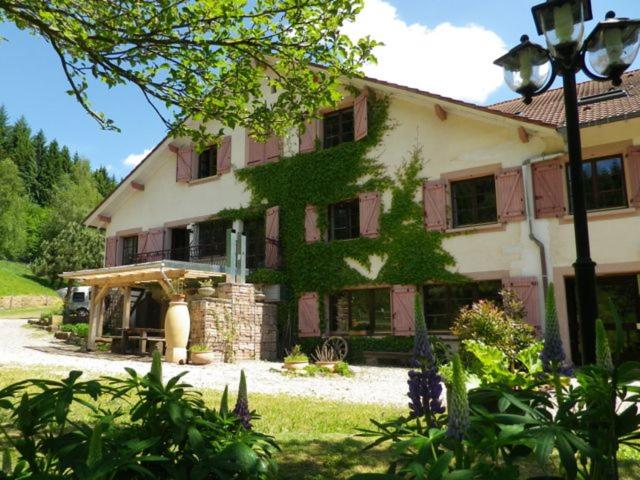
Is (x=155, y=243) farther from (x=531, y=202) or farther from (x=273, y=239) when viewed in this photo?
(x=531, y=202)

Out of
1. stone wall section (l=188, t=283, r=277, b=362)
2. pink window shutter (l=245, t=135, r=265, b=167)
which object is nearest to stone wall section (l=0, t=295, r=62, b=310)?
pink window shutter (l=245, t=135, r=265, b=167)

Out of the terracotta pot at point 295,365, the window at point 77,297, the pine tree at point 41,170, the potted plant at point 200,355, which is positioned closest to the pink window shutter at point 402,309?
the terracotta pot at point 295,365

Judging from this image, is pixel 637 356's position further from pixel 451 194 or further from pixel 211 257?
pixel 211 257

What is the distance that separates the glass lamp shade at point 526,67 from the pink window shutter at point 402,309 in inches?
359

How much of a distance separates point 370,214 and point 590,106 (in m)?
6.37

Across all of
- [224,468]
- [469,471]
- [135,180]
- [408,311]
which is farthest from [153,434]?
[135,180]

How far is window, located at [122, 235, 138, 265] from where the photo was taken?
2087 cm

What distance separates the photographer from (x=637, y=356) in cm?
1118

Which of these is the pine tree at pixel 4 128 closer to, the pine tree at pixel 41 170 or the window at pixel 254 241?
the pine tree at pixel 41 170

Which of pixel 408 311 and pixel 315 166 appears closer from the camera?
pixel 408 311

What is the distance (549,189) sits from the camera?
40.0ft

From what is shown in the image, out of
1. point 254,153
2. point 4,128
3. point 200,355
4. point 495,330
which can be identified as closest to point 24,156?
point 4,128

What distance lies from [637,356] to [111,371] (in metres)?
11.3

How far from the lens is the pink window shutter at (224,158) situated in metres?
18.2
